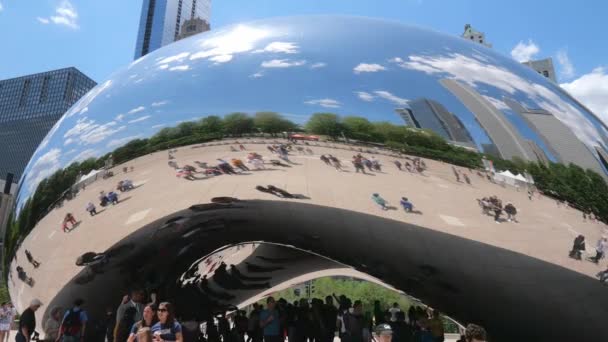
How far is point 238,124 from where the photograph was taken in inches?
124

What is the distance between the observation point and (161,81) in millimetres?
3473

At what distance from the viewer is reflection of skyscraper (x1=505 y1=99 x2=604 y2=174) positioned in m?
3.24

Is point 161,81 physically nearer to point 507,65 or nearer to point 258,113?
point 258,113

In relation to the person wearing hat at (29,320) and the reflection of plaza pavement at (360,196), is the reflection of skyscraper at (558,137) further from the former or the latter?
the person wearing hat at (29,320)

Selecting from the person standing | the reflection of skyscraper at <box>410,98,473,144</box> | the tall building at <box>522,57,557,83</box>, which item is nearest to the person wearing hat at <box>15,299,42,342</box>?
the person standing

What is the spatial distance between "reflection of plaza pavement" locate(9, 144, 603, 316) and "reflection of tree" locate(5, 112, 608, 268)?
8cm

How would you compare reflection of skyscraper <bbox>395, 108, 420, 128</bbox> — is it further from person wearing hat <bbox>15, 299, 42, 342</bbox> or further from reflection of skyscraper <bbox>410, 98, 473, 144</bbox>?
person wearing hat <bbox>15, 299, 42, 342</bbox>

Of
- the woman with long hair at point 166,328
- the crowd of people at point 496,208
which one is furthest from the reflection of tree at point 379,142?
the woman with long hair at point 166,328

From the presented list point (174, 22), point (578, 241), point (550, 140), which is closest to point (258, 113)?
point (550, 140)

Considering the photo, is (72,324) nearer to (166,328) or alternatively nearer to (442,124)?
(166,328)

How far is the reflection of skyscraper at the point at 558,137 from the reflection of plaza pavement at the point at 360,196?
0.42m

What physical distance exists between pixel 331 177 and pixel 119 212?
169 cm

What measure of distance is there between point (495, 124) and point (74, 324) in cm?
403

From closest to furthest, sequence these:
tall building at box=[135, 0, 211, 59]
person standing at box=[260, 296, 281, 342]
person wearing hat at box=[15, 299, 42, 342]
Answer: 1. person wearing hat at box=[15, 299, 42, 342]
2. person standing at box=[260, 296, 281, 342]
3. tall building at box=[135, 0, 211, 59]
